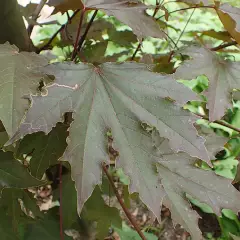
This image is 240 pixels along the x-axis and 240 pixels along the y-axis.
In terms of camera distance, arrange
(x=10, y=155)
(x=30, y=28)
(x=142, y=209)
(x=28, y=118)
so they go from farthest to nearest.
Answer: (x=142, y=209)
(x=30, y=28)
(x=10, y=155)
(x=28, y=118)

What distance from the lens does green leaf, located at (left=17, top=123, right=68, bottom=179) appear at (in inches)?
26.3

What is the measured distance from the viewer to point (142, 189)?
0.50 metres

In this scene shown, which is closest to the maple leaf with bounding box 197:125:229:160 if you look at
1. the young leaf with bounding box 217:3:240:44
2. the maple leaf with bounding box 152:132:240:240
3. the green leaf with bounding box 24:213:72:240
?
the maple leaf with bounding box 152:132:240:240

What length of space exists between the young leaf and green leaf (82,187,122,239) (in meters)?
0.48

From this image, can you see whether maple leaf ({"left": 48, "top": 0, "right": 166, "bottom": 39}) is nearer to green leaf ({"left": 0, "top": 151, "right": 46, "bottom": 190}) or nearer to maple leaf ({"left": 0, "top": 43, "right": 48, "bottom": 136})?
maple leaf ({"left": 0, "top": 43, "right": 48, "bottom": 136})

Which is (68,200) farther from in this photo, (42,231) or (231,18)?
(231,18)

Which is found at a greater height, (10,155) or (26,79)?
(26,79)

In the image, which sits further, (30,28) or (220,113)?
(30,28)

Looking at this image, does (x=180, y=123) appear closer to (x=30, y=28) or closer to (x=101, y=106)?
(x=101, y=106)

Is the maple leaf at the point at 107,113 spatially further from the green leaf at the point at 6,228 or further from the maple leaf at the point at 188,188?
the green leaf at the point at 6,228

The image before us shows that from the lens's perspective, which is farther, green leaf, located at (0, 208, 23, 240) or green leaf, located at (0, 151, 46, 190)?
green leaf, located at (0, 208, 23, 240)

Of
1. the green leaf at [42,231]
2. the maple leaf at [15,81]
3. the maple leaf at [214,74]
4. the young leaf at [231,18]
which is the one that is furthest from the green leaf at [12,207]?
the young leaf at [231,18]

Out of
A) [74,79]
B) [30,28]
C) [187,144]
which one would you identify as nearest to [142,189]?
[187,144]

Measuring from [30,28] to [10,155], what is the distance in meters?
0.38
